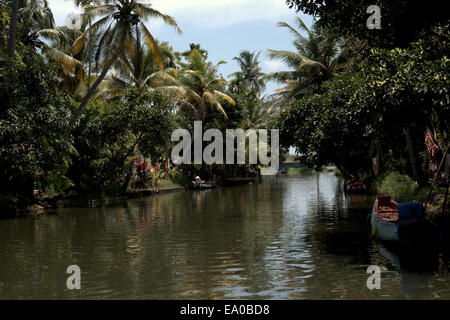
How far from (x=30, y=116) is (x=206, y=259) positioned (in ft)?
35.4

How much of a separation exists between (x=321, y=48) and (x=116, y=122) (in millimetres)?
14537

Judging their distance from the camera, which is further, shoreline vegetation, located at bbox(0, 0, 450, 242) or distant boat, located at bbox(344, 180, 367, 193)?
distant boat, located at bbox(344, 180, 367, 193)

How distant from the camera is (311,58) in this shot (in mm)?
31656

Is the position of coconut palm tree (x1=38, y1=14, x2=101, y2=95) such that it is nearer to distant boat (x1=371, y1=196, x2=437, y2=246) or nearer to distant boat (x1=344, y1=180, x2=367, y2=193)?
distant boat (x1=344, y1=180, x2=367, y2=193)

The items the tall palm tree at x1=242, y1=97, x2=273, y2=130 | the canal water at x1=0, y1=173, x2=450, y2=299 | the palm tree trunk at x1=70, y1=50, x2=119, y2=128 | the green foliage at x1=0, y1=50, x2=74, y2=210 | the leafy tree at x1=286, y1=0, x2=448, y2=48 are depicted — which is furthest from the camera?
the tall palm tree at x1=242, y1=97, x2=273, y2=130

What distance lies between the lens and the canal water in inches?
340

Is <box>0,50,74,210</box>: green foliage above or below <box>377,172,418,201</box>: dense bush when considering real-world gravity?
above

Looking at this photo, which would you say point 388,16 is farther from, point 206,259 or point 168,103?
point 168,103

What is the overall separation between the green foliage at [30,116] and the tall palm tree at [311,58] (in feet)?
53.8

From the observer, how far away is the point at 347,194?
3097cm

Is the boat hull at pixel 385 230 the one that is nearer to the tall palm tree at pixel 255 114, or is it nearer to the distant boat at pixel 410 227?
the distant boat at pixel 410 227

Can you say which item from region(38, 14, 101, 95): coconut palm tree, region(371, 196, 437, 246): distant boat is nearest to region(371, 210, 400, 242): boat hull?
region(371, 196, 437, 246): distant boat

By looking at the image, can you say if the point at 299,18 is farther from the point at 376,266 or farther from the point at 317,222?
the point at 376,266

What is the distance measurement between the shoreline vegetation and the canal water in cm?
308
